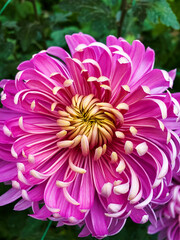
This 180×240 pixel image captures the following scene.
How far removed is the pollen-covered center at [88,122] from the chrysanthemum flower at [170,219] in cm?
31

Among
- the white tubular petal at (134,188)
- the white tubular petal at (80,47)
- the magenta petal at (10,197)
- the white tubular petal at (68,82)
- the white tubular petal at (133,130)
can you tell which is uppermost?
the white tubular petal at (80,47)

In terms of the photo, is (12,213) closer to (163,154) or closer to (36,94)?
(36,94)

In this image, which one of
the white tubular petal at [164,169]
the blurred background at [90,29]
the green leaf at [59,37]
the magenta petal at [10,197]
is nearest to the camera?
the white tubular petal at [164,169]

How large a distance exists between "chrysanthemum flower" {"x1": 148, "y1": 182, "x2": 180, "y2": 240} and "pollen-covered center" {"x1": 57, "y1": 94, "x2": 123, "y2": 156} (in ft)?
1.01

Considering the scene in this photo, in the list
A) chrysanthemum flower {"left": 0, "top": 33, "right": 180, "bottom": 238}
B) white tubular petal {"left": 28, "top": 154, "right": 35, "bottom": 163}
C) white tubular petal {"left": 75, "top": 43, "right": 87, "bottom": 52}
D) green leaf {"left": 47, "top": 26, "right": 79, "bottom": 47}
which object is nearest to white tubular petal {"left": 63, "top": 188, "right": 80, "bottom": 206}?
chrysanthemum flower {"left": 0, "top": 33, "right": 180, "bottom": 238}

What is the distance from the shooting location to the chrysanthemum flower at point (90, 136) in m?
0.81

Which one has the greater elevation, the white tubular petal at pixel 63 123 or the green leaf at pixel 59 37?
the white tubular petal at pixel 63 123

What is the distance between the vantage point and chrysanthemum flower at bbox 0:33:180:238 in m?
0.81

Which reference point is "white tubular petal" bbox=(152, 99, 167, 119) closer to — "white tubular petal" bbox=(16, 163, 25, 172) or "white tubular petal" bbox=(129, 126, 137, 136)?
"white tubular petal" bbox=(129, 126, 137, 136)

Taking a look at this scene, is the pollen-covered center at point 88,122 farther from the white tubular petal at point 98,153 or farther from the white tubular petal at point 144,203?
the white tubular petal at point 144,203

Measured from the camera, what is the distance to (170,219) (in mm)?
1110

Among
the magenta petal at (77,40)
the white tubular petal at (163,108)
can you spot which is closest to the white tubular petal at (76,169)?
the white tubular petal at (163,108)

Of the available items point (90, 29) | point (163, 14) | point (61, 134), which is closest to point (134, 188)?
point (61, 134)

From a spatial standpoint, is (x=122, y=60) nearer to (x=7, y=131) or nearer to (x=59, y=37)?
(x=7, y=131)
